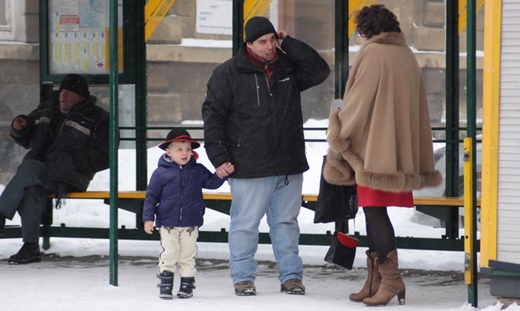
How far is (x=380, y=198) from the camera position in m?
6.84

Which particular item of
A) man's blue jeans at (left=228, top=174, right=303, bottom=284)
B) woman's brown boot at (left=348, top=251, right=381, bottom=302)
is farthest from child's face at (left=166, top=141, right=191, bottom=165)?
woman's brown boot at (left=348, top=251, right=381, bottom=302)

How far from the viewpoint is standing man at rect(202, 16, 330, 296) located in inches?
286

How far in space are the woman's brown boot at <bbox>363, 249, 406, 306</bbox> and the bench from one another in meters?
1.41

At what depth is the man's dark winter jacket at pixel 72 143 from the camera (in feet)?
29.4

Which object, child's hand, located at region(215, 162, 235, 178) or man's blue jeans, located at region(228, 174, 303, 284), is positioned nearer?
child's hand, located at region(215, 162, 235, 178)

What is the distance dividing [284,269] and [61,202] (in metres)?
2.53

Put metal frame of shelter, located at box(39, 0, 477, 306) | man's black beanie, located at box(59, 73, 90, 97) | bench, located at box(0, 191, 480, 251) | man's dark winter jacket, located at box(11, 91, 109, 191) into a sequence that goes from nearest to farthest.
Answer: metal frame of shelter, located at box(39, 0, 477, 306), bench, located at box(0, 191, 480, 251), man's dark winter jacket, located at box(11, 91, 109, 191), man's black beanie, located at box(59, 73, 90, 97)

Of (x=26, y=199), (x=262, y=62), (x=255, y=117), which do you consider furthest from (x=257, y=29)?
(x=26, y=199)

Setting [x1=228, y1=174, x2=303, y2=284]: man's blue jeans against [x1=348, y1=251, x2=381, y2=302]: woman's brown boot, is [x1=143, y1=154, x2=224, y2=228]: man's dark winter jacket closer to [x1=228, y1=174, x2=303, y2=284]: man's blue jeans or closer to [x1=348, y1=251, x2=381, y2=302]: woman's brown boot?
[x1=228, y1=174, x2=303, y2=284]: man's blue jeans

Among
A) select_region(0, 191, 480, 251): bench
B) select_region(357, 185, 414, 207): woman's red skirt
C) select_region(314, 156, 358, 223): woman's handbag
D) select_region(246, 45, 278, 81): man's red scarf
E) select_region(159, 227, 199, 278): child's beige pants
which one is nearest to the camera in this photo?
select_region(357, 185, 414, 207): woman's red skirt

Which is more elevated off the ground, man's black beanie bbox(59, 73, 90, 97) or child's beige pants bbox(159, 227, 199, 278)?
man's black beanie bbox(59, 73, 90, 97)

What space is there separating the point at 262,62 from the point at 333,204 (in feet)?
3.23

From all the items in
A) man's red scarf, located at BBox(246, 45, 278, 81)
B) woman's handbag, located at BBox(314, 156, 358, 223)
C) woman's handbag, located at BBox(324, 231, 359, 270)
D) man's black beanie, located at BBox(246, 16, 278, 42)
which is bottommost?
woman's handbag, located at BBox(324, 231, 359, 270)

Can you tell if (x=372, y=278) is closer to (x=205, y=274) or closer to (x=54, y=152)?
(x=205, y=274)
